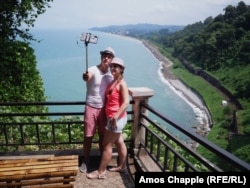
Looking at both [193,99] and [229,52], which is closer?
[193,99]

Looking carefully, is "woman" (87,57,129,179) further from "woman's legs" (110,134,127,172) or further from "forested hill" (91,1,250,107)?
"forested hill" (91,1,250,107)

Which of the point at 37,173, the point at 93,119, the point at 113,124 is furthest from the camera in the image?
the point at 93,119

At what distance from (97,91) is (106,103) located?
0.22m

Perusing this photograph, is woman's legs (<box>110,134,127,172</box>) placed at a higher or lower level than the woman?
lower

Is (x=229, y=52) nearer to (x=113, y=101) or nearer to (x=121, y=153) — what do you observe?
(x=121, y=153)

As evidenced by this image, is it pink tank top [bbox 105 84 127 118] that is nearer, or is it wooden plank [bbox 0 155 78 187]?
wooden plank [bbox 0 155 78 187]

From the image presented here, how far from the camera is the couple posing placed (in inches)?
152

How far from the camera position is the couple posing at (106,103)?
3.87 meters

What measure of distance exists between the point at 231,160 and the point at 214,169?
1.49 ft

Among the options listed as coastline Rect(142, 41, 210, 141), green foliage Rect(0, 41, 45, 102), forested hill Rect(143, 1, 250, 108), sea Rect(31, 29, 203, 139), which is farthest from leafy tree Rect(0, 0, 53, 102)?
forested hill Rect(143, 1, 250, 108)

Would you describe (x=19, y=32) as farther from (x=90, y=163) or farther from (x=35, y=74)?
(x=90, y=163)

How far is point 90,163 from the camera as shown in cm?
492

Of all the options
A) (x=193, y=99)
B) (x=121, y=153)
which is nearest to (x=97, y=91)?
(x=121, y=153)

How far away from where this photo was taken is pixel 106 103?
4105 mm
